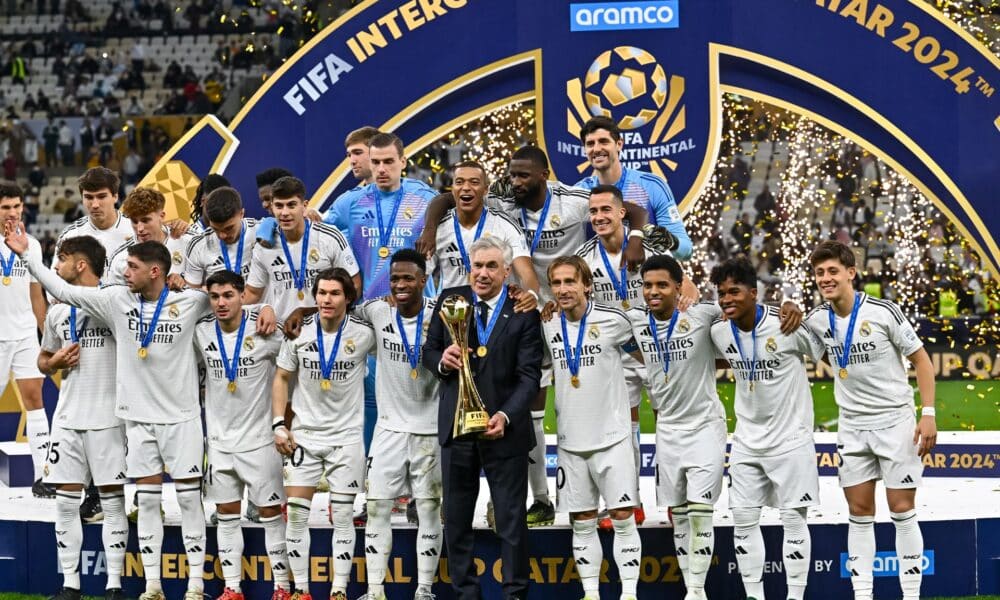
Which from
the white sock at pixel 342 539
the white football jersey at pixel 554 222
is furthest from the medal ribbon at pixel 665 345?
the white sock at pixel 342 539

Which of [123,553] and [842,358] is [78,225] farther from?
[842,358]

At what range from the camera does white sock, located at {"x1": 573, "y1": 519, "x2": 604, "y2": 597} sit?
6.56 m

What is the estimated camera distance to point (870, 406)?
6461 mm

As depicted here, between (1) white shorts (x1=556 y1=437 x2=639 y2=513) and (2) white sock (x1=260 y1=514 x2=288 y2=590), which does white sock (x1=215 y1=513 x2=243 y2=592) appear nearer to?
(2) white sock (x1=260 y1=514 x2=288 y2=590)

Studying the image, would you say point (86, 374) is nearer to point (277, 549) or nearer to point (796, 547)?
point (277, 549)

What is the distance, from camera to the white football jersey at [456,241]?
7027 mm

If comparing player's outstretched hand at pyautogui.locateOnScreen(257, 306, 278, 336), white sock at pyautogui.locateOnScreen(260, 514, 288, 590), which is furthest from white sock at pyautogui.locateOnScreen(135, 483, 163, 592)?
player's outstretched hand at pyautogui.locateOnScreen(257, 306, 278, 336)

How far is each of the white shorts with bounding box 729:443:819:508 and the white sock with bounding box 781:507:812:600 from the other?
2.7 inches

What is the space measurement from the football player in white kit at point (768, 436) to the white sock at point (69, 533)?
10.7 ft

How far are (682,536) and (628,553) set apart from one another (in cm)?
28

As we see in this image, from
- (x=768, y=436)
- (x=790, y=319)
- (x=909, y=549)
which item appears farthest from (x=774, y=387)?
(x=909, y=549)

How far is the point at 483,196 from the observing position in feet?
23.1

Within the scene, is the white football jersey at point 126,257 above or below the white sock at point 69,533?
above

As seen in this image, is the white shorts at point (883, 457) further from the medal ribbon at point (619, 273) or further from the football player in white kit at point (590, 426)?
the medal ribbon at point (619, 273)
